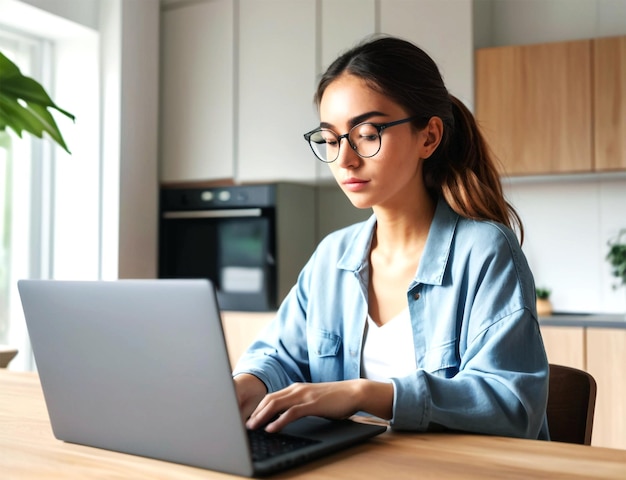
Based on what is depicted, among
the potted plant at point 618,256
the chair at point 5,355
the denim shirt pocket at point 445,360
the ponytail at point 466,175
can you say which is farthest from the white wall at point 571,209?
the chair at point 5,355

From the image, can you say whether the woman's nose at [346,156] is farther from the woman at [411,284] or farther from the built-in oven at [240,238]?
the built-in oven at [240,238]

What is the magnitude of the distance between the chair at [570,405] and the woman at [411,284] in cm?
8

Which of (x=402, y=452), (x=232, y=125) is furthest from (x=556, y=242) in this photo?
(x=402, y=452)

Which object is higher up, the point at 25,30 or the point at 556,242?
the point at 25,30

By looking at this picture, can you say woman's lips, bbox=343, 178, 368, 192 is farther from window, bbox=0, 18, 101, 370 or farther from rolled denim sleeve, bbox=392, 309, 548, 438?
window, bbox=0, 18, 101, 370

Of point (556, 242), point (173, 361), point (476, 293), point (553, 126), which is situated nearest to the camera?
point (173, 361)

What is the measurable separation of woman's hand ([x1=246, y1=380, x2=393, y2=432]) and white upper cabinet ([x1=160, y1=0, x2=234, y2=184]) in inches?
108

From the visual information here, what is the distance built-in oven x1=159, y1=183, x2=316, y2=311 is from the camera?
349 centimetres

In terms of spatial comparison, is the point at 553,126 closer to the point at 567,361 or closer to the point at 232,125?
the point at 567,361

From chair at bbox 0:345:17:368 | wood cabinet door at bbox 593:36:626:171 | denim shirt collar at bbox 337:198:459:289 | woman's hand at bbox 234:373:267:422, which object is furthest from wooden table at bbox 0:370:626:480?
wood cabinet door at bbox 593:36:626:171

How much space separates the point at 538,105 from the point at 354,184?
1.96 meters

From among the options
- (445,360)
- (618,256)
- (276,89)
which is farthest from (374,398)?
(276,89)

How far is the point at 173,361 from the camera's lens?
843 millimetres

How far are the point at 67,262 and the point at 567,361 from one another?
91.1 inches
